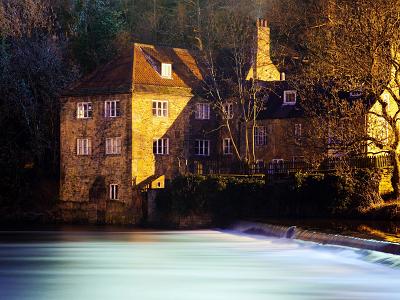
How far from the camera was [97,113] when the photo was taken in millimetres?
62750

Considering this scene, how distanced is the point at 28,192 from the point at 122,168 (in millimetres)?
7873

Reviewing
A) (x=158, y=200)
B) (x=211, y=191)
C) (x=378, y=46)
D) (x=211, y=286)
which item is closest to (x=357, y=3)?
(x=378, y=46)

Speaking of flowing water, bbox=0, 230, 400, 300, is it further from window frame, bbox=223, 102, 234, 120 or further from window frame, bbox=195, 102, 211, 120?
window frame, bbox=223, 102, 234, 120

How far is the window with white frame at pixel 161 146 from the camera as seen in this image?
6234 centimetres

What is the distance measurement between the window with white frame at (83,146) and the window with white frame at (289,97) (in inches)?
499

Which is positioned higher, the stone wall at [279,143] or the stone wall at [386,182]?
the stone wall at [279,143]

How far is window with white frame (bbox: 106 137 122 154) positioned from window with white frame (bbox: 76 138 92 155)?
1442mm

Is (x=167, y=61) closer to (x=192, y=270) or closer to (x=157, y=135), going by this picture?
(x=157, y=135)

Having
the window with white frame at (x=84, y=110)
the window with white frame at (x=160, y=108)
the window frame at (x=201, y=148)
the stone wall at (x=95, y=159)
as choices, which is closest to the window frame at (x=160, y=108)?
the window with white frame at (x=160, y=108)

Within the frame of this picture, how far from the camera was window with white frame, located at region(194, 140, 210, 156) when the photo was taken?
6481cm

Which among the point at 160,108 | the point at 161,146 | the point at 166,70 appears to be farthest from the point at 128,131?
the point at 166,70

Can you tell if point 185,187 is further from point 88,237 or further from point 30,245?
point 30,245

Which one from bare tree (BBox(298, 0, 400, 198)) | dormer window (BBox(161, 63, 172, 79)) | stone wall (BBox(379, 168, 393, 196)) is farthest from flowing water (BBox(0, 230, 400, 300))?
dormer window (BBox(161, 63, 172, 79))

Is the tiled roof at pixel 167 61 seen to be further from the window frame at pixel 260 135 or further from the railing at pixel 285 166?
the railing at pixel 285 166
